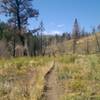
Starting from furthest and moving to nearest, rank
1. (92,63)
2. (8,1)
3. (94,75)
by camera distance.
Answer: (8,1) < (92,63) < (94,75)

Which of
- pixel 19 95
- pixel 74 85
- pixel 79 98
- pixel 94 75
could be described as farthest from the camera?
pixel 94 75

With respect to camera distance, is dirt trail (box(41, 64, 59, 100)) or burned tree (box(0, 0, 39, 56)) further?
burned tree (box(0, 0, 39, 56))

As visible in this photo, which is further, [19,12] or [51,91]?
[19,12]

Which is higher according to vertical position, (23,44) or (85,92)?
(23,44)

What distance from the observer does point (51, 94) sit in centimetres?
1294

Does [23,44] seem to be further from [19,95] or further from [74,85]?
[19,95]

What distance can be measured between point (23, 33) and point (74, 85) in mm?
23512

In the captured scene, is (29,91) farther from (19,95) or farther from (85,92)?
(85,92)

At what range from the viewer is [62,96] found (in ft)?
40.3

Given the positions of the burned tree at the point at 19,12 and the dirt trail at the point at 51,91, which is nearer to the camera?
the dirt trail at the point at 51,91

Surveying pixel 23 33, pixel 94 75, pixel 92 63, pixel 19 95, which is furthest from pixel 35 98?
pixel 23 33

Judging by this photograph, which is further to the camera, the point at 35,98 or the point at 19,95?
the point at 19,95

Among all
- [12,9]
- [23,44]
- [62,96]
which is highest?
[12,9]

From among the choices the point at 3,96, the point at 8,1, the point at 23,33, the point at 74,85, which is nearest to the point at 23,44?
the point at 23,33
